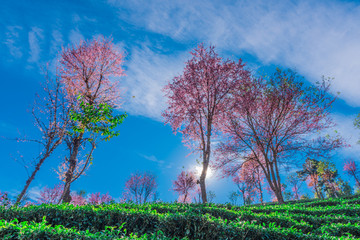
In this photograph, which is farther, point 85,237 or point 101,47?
point 101,47

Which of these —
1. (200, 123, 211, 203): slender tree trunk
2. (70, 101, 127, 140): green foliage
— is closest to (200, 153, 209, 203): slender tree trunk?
(200, 123, 211, 203): slender tree trunk

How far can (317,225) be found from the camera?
739cm

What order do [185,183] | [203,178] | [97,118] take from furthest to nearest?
[185,183] < [203,178] < [97,118]

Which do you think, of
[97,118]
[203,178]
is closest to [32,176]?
[97,118]

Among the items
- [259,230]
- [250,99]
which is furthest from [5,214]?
[250,99]

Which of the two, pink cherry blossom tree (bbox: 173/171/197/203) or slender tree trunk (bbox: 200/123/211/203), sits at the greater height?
pink cherry blossom tree (bbox: 173/171/197/203)

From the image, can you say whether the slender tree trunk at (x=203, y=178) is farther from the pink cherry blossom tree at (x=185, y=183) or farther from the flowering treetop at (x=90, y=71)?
the pink cherry blossom tree at (x=185, y=183)

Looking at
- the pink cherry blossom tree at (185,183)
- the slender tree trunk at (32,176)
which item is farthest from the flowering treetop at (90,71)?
the pink cherry blossom tree at (185,183)

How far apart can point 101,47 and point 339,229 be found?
1615 centimetres

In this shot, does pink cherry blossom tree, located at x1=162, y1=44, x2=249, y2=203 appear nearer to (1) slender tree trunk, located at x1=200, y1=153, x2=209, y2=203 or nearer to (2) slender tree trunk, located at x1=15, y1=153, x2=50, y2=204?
(1) slender tree trunk, located at x1=200, y1=153, x2=209, y2=203

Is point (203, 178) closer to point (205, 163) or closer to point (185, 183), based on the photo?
point (205, 163)

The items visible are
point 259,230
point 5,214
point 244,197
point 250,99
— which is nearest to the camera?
point 259,230

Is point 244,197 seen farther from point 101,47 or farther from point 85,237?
point 85,237

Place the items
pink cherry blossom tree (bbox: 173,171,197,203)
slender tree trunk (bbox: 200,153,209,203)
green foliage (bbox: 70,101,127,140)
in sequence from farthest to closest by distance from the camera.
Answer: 1. pink cherry blossom tree (bbox: 173,171,197,203)
2. slender tree trunk (bbox: 200,153,209,203)
3. green foliage (bbox: 70,101,127,140)
